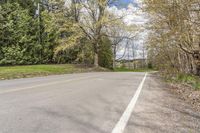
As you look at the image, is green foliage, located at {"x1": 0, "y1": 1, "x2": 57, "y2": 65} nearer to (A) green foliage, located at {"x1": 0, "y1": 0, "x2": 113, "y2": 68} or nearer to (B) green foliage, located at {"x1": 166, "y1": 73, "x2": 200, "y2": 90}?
(A) green foliage, located at {"x1": 0, "y1": 0, "x2": 113, "y2": 68}

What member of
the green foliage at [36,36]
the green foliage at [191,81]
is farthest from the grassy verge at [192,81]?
the green foliage at [36,36]

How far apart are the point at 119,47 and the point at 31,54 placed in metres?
29.4

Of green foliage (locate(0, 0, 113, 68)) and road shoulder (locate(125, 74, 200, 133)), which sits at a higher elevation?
green foliage (locate(0, 0, 113, 68))

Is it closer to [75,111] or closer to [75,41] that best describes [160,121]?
[75,111]

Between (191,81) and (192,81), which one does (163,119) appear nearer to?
(192,81)

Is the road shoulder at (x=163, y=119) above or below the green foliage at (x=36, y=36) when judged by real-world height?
below

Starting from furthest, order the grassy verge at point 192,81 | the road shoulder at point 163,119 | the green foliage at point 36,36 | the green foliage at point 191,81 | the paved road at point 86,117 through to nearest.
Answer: the green foliage at point 36,36, the green foliage at point 191,81, the grassy verge at point 192,81, the road shoulder at point 163,119, the paved road at point 86,117

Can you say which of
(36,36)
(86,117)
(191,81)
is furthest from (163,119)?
(36,36)

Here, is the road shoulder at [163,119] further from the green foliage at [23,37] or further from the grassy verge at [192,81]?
the green foliage at [23,37]

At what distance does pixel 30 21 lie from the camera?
4656 centimetres

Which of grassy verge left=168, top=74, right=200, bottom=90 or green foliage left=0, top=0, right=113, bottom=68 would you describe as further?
green foliage left=0, top=0, right=113, bottom=68

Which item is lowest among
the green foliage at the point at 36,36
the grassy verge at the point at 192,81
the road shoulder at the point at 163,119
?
the grassy verge at the point at 192,81

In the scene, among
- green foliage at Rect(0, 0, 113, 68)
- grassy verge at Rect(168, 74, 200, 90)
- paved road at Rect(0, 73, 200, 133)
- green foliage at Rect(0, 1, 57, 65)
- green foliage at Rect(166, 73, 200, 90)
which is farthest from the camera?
green foliage at Rect(0, 1, 57, 65)

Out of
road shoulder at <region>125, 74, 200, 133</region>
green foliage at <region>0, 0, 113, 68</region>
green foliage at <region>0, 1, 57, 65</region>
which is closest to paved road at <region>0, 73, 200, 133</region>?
road shoulder at <region>125, 74, 200, 133</region>
